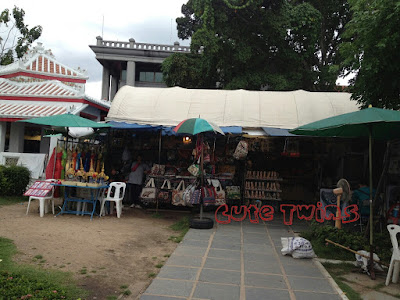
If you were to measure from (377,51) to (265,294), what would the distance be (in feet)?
16.4

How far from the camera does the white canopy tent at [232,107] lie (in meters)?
9.76

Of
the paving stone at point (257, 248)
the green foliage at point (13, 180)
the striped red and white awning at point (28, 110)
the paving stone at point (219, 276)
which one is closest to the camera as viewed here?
the paving stone at point (219, 276)

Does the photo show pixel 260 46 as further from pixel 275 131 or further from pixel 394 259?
pixel 394 259

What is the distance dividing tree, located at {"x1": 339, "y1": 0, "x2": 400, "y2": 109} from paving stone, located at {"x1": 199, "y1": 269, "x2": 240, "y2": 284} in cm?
452

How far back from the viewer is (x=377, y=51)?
6.14 m

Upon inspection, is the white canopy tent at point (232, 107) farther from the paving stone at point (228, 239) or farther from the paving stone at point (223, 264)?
the paving stone at point (223, 264)

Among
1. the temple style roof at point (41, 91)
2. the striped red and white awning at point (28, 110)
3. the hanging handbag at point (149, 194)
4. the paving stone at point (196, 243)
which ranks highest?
the temple style roof at point (41, 91)

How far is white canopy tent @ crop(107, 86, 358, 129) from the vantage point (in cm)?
976

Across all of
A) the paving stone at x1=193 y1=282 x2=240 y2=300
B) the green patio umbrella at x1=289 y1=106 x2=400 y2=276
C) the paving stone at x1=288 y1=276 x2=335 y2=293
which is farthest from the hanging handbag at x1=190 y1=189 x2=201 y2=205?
the paving stone at x1=193 y1=282 x2=240 y2=300

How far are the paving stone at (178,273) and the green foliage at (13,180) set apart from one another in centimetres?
734

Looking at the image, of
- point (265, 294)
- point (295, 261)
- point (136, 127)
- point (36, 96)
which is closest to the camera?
point (265, 294)

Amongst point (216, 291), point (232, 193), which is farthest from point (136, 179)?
point (216, 291)

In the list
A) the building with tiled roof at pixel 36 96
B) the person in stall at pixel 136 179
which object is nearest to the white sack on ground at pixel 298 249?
the person in stall at pixel 136 179

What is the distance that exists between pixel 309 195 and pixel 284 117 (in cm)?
297
